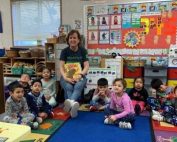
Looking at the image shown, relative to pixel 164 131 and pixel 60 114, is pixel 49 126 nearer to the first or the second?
pixel 60 114

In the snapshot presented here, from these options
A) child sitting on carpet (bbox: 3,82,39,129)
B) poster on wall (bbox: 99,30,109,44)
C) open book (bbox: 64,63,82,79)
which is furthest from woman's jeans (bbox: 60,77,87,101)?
poster on wall (bbox: 99,30,109,44)

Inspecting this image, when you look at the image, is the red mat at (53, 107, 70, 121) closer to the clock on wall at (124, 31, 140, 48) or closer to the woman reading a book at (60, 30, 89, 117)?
the woman reading a book at (60, 30, 89, 117)

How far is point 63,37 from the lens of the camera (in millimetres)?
3699

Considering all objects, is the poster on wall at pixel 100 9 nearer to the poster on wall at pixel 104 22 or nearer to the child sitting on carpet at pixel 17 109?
the poster on wall at pixel 104 22

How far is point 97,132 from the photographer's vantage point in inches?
78.9

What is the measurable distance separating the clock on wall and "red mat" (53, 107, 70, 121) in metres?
1.73

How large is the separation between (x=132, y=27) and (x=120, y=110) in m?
1.85

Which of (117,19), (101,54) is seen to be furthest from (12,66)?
(117,19)

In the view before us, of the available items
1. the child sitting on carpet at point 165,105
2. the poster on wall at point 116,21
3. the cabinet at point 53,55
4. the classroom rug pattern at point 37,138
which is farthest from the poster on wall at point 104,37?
the classroom rug pattern at point 37,138

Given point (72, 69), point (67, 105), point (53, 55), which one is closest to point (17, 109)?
point (67, 105)

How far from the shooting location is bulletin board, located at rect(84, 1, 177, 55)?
3457 mm

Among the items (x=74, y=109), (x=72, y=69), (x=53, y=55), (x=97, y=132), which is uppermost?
(x=53, y=55)

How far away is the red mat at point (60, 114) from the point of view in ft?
7.91

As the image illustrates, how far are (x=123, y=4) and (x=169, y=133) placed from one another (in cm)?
240
